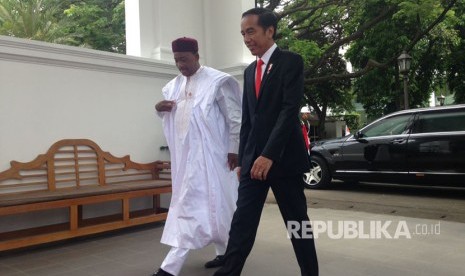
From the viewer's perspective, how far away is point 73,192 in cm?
479

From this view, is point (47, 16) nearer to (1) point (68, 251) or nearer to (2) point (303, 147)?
(1) point (68, 251)

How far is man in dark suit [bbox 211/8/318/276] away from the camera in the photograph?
2.84 metres

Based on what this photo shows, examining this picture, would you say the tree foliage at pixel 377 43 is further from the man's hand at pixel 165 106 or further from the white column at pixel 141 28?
the man's hand at pixel 165 106

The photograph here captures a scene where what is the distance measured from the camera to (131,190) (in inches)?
206

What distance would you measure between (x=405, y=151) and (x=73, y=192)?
5953 mm

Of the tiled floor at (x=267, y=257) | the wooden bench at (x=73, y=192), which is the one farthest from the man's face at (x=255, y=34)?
the wooden bench at (x=73, y=192)

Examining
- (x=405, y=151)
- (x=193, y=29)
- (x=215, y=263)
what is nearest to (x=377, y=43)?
(x=405, y=151)

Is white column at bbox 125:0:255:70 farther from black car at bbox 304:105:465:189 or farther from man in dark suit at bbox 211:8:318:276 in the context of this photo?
man in dark suit at bbox 211:8:318:276

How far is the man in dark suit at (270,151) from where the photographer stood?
284cm

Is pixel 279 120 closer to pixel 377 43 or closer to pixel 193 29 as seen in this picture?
pixel 193 29

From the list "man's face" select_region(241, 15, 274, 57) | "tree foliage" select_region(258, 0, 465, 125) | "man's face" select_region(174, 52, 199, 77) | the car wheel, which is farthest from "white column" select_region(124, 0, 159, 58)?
"tree foliage" select_region(258, 0, 465, 125)

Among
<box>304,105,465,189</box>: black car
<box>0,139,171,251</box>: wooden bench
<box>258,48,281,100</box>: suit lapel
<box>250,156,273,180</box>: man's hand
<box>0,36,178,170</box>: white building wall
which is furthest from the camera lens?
<box>304,105,465,189</box>: black car

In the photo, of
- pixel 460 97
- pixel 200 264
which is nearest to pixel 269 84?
pixel 200 264

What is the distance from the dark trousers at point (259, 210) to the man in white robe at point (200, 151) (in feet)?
2.46
